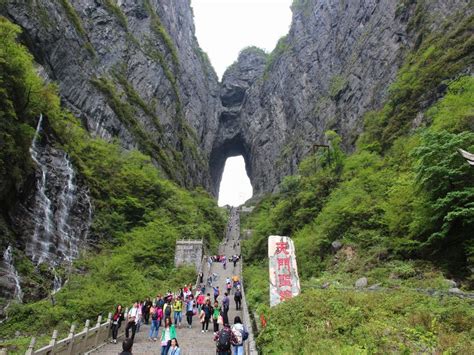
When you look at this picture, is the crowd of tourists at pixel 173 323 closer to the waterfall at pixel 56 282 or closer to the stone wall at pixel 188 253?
the waterfall at pixel 56 282

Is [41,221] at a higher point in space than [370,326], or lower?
higher

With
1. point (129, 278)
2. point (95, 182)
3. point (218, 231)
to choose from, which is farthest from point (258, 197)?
point (129, 278)

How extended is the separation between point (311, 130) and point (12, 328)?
41375mm

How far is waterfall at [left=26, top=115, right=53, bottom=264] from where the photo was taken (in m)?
17.8

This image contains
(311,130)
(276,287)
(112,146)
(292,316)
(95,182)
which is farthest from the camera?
(311,130)

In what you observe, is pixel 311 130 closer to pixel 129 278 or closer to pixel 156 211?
pixel 156 211

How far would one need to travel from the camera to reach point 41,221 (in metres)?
19.1

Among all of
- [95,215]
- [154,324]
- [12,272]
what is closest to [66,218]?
[95,215]

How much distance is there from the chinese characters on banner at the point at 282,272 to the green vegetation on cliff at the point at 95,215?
6.70 meters

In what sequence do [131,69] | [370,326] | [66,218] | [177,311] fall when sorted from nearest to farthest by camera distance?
[370,326], [177,311], [66,218], [131,69]

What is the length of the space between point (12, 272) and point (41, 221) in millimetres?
4246

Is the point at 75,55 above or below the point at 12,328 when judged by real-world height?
above

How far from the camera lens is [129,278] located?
1997cm

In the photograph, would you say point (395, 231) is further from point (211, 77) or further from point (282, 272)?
point (211, 77)
